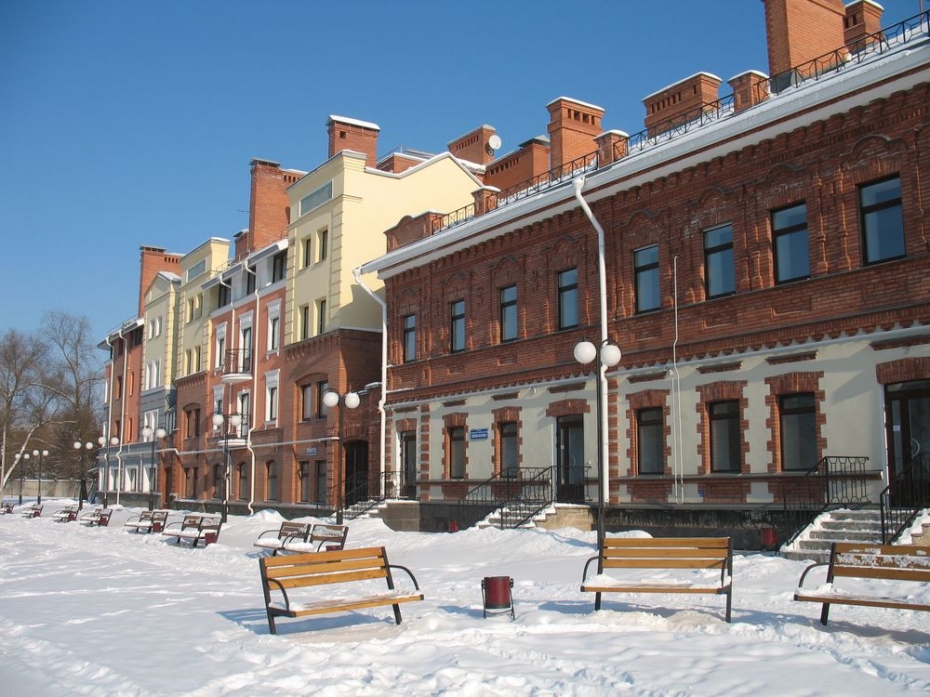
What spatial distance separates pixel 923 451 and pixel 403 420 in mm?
15949

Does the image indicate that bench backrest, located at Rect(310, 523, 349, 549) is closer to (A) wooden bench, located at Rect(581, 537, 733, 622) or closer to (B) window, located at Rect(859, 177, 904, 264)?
(A) wooden bench, located at Rect(581, 537, 733, 622)

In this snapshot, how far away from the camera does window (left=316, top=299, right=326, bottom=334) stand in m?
33.7

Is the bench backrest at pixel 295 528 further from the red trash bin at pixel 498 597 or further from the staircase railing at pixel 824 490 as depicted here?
the staircase railing at pixel 824 490

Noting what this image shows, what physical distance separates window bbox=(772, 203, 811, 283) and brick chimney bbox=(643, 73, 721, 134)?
566 centimetres

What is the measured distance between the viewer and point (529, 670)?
25.3ft

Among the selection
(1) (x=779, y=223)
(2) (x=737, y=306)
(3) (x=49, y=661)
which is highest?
(1) (x=779, y=223)

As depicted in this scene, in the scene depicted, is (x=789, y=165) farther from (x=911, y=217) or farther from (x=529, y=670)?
(x=529, y=670)

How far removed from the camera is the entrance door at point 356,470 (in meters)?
30.7

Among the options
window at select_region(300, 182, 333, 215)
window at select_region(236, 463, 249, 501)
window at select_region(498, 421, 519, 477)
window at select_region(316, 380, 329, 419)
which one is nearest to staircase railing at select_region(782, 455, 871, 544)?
window at select_region(498, 421, 519, 477)

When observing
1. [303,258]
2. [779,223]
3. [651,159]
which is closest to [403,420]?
[303,258]

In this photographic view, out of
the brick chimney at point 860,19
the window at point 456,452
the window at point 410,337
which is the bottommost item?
the window at point 456,452

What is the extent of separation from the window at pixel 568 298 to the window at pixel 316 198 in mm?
13316

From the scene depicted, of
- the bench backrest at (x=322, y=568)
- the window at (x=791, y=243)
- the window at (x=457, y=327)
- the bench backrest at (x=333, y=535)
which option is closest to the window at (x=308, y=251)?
the window at (x=457, y=327)

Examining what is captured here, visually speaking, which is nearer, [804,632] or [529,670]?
→ [529,670]
